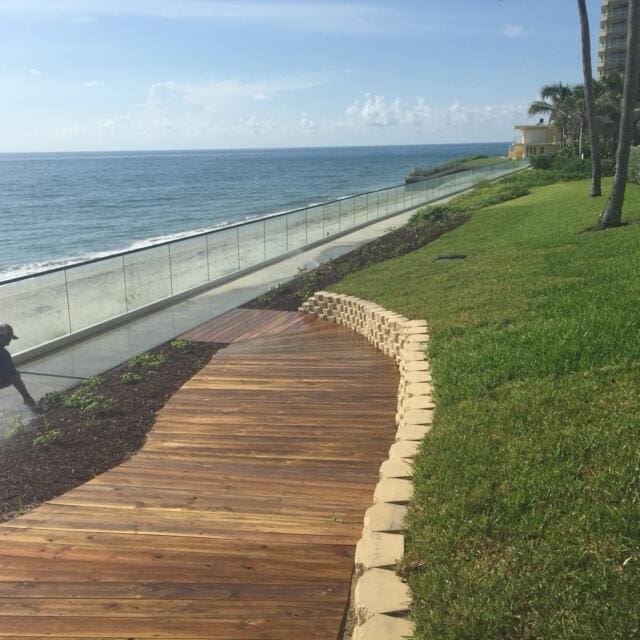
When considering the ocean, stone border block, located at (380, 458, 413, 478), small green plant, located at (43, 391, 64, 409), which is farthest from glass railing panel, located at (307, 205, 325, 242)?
stone border block, located at (380, 458, 413, 478)

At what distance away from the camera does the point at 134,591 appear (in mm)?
3785

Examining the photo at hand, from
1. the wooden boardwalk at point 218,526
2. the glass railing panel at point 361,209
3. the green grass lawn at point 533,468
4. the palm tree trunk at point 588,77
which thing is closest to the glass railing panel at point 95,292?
the wooden boardwalk at point 218,526

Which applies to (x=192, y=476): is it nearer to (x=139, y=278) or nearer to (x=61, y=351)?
(x=61, y=351)

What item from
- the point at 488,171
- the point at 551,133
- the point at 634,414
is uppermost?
the point at 551,133

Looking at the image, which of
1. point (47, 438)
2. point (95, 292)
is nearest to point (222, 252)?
point (95, 292)

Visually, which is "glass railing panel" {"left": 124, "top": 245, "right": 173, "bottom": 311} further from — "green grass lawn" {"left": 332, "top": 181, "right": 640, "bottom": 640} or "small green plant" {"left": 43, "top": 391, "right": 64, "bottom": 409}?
"green grass lawn" {"left": 332, "top": 181, "right": 640, "bottom": 640}

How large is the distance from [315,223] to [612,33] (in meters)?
86.9

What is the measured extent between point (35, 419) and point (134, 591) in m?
4.16

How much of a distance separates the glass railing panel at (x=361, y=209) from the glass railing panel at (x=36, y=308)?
1562cm

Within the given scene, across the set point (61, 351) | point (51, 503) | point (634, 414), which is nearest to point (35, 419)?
point (51, 503)

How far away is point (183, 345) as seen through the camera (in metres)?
10.2

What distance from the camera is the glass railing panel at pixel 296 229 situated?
19.9 metres

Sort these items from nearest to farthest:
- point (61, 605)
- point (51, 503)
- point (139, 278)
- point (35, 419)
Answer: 1. point (61, 605)
2. point (51, 503)
3. point (35, 419)
4. point (139, 278)

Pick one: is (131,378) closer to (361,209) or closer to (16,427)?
(16,427)
